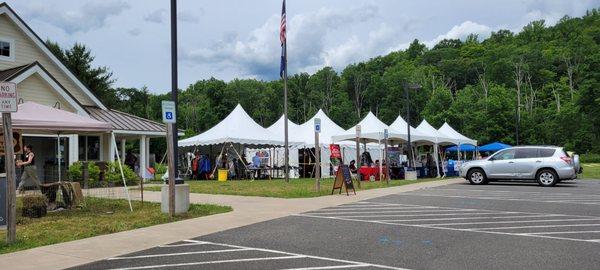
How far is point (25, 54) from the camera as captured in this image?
22.6 metres

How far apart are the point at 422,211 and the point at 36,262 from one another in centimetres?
859

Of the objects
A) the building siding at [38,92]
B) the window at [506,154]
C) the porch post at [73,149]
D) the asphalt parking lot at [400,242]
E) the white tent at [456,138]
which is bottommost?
the asphalt parking lot at [400,242]

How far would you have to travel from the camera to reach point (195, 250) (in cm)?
792

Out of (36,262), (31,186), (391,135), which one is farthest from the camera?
(391,135)

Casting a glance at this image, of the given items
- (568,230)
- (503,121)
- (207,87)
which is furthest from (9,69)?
(207,87)

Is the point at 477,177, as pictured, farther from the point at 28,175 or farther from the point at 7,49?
the point at 7,49

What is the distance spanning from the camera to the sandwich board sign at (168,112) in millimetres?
11595

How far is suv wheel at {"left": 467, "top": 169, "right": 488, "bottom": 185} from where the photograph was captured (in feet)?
76.8

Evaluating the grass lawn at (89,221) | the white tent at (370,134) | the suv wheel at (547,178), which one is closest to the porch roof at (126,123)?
the grass lawn at (89,221)

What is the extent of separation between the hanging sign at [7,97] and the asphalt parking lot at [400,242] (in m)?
3.21

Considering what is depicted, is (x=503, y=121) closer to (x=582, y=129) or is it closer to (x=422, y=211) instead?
(x=582, y=129)

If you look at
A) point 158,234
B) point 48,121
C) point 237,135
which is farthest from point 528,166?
point 48,121

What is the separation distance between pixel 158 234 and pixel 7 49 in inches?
654

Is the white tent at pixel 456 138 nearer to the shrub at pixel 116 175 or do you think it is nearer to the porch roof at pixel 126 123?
the porch roof at pixel 126 123
